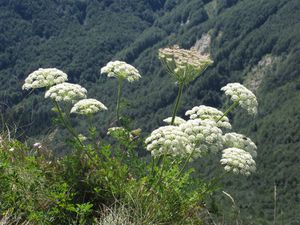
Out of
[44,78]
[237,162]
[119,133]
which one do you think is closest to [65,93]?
[44,78]

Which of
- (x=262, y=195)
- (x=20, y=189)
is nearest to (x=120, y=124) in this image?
(x=20, y=189)

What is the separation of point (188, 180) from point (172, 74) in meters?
1.69

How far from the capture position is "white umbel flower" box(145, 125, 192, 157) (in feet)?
21.7

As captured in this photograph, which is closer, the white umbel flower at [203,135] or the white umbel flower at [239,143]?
the white umbel flower at [203,135]

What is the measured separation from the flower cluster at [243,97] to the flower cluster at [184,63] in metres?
0.54

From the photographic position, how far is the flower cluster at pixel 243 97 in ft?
25.8

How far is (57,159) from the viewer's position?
8.09 metres

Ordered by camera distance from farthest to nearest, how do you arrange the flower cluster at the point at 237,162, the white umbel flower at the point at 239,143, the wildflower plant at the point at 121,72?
the wildflower plant at the point at 121,72 → the white umbel flower at the point at 239,143 → the flower cluster at the point at 237,162

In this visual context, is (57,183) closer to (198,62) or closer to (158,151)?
(158,151)

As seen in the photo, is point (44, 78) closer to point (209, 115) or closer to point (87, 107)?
point (87, 107)

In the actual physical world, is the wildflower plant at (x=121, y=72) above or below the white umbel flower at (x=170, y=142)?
above

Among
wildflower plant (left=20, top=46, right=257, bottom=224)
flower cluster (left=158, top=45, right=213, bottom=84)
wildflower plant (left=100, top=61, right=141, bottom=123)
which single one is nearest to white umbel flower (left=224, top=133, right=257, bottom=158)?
wildflower plant (left=20, top=46, right=257, bottom=224)

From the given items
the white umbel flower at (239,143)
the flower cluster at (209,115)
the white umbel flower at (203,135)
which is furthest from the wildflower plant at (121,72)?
the white umbel flower at (239,143)

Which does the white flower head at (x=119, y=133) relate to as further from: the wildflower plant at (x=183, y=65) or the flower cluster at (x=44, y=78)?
the flower cluster at (x=44, y=78)
